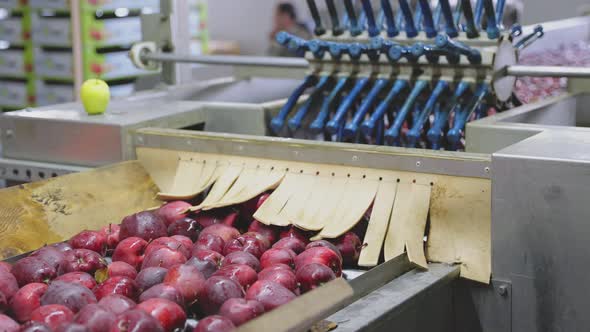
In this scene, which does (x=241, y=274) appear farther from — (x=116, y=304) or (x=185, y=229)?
(x=185, y=229)

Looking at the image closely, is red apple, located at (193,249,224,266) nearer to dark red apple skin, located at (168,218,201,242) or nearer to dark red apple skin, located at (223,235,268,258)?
dark red apple skin, located at (223,235,268,258)

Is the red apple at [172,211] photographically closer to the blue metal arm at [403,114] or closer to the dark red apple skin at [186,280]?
the dark red apple skin at [186,280]

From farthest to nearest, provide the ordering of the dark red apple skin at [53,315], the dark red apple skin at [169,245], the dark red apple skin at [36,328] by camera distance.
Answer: the dark red apple skin at [169,245]
the dark red apple skin at [53,315]
the dark red apple skin at [36,328]

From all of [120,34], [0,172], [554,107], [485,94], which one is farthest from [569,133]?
[120,34]

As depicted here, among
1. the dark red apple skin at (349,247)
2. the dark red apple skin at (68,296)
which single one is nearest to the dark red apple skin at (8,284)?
the dark red apple skin at (68,296)

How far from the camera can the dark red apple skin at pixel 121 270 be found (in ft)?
6.15

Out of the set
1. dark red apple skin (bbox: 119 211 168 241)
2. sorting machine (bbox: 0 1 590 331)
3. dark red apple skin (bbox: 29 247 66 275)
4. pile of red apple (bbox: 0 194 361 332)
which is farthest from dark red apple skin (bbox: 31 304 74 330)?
dark red apple skin (bbox: 119 211 168 241)

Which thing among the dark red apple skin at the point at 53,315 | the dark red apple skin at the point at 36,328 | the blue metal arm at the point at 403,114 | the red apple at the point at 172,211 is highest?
the blue metal arm at the point at 403,114

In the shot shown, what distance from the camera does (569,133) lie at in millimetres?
2133

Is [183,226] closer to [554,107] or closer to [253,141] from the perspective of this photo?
[253,141]

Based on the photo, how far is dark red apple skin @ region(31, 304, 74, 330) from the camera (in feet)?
5.04

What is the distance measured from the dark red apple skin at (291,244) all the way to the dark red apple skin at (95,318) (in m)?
0.61

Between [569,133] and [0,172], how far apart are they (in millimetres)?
1767

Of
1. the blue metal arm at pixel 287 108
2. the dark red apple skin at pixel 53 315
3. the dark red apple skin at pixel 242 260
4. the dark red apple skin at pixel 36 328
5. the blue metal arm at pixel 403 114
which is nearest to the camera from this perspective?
the dark red apple skin at pixel 36 328
